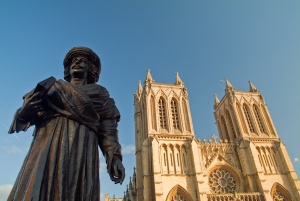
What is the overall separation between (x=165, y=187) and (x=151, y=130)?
18.6 ft

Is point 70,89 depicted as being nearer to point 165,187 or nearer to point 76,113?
point 76,113

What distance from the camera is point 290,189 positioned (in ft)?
78.2

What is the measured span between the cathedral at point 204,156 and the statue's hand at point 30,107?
65.0ft

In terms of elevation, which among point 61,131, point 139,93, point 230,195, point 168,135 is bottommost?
point 61,131

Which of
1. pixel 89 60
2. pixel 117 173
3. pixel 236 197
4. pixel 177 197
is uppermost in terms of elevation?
pixel 177 197

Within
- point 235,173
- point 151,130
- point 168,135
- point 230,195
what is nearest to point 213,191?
point 230,195

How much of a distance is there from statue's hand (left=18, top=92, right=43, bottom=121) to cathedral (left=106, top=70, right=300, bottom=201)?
19.8m

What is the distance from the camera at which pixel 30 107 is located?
6.61 feet

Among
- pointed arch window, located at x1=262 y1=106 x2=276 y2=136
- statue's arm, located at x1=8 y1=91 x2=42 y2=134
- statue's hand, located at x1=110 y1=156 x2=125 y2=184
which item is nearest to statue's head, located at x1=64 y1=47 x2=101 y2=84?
statue's arm, located at x1=8 y1=91 x2=42 y2=134

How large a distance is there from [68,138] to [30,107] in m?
0.40

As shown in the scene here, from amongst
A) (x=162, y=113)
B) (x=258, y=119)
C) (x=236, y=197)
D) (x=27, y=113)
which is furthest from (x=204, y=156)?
(x=27, y=113)

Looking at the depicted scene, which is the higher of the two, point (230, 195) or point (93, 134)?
point (230, 195)

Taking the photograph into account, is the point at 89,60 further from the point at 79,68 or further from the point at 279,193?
the point at 279,193

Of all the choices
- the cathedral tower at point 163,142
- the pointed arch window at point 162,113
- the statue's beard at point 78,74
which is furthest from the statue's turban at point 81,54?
the pointed arch window at point 162,113
